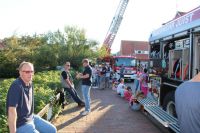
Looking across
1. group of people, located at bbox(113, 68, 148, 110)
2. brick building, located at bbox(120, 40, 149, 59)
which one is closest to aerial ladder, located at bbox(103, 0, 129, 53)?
brick building, located at bbox(120, 40, 149, 59)

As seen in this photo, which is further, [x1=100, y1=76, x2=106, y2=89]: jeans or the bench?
[x1=100, y1=76, x2=106, y2=89]: jeans

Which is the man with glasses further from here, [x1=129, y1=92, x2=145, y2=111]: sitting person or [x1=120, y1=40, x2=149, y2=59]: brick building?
[x1=120, y1=40, x2=149, y2=59]: brick building

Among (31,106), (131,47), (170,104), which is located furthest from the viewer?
(131,47)

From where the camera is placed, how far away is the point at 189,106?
3.01 meters

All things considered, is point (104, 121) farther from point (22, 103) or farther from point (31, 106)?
point (22, 103)

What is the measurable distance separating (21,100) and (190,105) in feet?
8.41

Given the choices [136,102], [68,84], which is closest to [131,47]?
[68,84]

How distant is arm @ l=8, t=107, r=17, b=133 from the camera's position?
4.40 metres

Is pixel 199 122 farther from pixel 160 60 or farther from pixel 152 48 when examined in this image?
pixel 152 48

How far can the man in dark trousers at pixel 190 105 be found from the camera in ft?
9.76

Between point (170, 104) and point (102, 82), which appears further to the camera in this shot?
point (102, 82)

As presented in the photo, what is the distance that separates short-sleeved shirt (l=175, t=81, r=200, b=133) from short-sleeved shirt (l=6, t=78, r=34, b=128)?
2344mm

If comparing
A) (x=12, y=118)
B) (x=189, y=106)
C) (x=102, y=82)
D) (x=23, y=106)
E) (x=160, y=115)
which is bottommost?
(x=102, y=82)

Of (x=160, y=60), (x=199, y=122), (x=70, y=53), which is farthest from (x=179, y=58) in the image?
(x=70, y=53)
